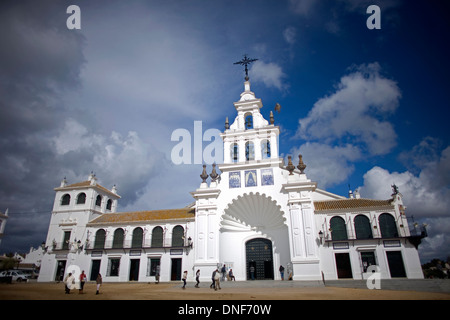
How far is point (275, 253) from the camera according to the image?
22.8 m

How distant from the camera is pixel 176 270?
25.0m

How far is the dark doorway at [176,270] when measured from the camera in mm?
24808

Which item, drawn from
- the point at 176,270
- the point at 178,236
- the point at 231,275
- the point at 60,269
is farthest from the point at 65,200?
the point at 231,275

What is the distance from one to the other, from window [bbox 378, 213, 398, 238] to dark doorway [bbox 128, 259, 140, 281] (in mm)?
22149

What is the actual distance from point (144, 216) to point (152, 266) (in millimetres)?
5388

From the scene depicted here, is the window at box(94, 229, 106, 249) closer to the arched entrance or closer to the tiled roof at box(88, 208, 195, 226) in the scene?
the tiled roof at box(88, 208, 195, 226)

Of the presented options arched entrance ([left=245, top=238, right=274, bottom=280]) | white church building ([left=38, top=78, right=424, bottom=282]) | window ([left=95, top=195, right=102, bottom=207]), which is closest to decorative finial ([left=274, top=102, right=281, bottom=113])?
white church building ([left=38, top=78, right=424, bottom=282])

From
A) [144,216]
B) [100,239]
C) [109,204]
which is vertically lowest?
[100,239]

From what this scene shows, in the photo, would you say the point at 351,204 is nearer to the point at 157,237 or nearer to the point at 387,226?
the point at 387,226

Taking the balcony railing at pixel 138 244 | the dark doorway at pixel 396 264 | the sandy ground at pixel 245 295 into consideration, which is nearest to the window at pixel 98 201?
the balcony railing at pixel 138 244

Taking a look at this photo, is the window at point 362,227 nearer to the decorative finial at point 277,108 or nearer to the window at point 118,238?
the decorative finial at point 277,108

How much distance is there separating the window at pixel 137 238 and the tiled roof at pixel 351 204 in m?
17.3
